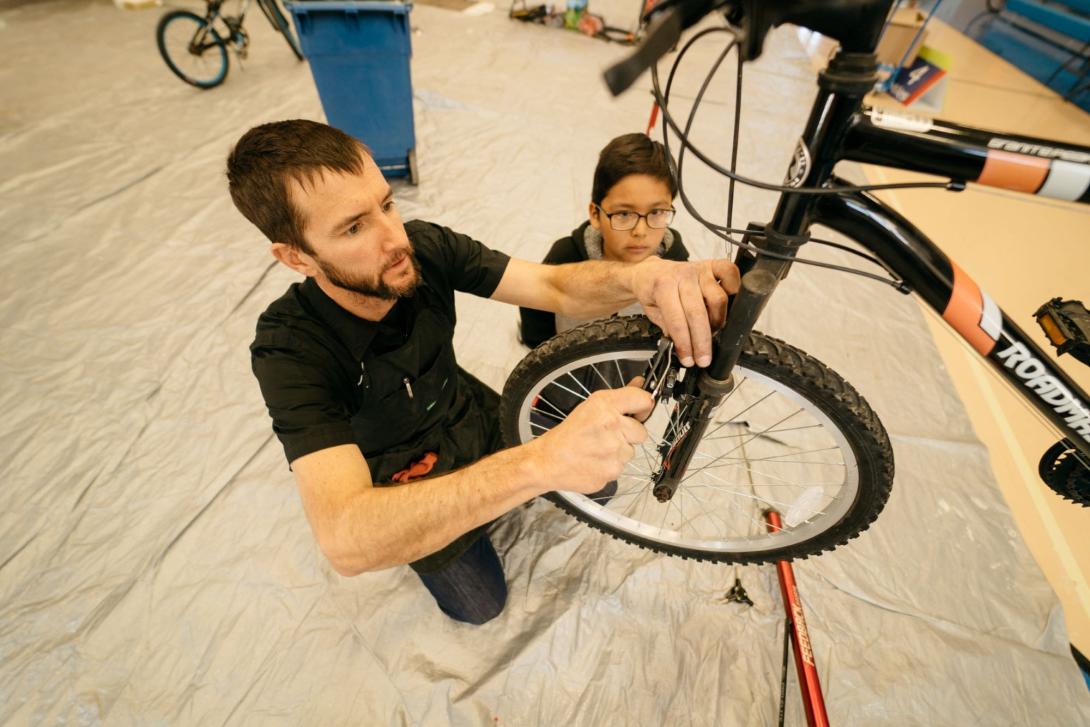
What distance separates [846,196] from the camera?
52cm

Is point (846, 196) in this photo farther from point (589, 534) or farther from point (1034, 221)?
point (1034, 221)

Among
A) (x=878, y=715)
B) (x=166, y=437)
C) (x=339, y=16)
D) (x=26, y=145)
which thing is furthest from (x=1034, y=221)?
(x=26, y=145)

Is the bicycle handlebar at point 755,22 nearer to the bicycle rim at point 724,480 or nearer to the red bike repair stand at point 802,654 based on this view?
the bicycle rim at point 724,480

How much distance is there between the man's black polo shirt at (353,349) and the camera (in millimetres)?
674

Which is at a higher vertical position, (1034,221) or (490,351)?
(1034,221)

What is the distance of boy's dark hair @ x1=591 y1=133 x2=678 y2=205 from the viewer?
0.98 meters

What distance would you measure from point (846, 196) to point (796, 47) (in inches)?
203

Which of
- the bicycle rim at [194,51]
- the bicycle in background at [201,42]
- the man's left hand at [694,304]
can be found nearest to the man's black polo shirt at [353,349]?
the man's left hand at [694,304]

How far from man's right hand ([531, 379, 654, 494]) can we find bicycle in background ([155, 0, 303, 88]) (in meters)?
3.36

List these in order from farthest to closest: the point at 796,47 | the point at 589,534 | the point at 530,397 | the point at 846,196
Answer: the point at 796,47 → the point at 589,534 → the point at 530,397 → the point at 846,196

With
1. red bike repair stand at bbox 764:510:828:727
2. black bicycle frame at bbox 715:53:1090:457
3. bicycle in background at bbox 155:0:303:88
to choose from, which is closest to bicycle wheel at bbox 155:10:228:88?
bicycle in background at bbox 155:0:303:88

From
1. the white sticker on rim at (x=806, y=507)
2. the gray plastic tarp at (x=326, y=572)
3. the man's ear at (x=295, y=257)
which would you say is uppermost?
the man's ear at (x=295, y=257)

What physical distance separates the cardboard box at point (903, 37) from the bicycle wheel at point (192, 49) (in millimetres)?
4205

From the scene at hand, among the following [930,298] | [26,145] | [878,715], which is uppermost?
[930,298]
